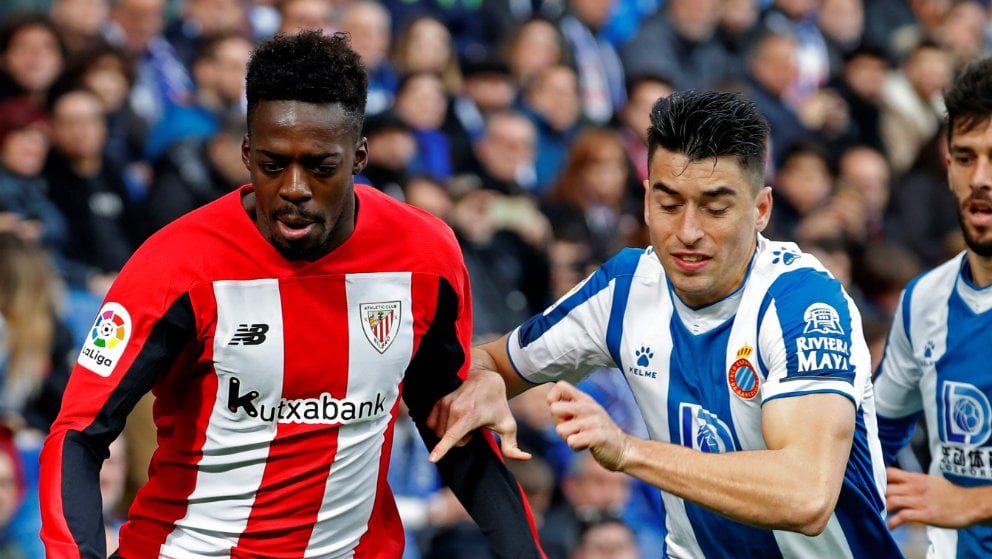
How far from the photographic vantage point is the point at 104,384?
12.6 ft

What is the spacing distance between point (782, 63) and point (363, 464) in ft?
27.1

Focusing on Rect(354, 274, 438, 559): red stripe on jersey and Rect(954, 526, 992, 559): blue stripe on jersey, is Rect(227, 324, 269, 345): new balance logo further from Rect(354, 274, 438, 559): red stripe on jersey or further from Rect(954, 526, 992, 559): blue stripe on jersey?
Rect(954, 526, 992, 559): blue stripe on jersey

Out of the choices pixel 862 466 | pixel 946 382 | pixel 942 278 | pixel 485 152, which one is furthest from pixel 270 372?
pixel 485 152

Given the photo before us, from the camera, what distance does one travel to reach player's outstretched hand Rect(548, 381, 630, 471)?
12.3 feet

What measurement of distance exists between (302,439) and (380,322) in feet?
1.32

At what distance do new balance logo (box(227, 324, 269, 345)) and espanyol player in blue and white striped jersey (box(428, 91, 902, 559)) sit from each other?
0.62 metres

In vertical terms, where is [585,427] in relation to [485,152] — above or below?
below

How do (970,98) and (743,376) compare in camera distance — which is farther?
(970,98)

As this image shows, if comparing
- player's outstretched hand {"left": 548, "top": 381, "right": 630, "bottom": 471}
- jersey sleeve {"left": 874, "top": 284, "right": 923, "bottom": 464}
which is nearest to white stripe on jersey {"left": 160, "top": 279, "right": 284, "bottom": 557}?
player's outstretched hand {"left": 548, "top": 381, "right": 630, "bottom": 471}

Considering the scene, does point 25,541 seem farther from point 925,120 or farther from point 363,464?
point 925,120

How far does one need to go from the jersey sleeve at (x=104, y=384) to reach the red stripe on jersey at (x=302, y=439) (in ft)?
1.05

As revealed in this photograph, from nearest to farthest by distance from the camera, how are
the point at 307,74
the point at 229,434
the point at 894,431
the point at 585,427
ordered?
1. the point at 585,427
2. the point at 307,74
3. the point at 229,434
4. the point at 894,431

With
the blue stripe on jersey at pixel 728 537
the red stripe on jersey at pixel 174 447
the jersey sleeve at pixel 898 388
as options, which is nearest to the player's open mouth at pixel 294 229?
the red stripe on jersey at pixel 174 447

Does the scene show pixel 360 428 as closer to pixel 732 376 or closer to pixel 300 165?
pixel 300 165
